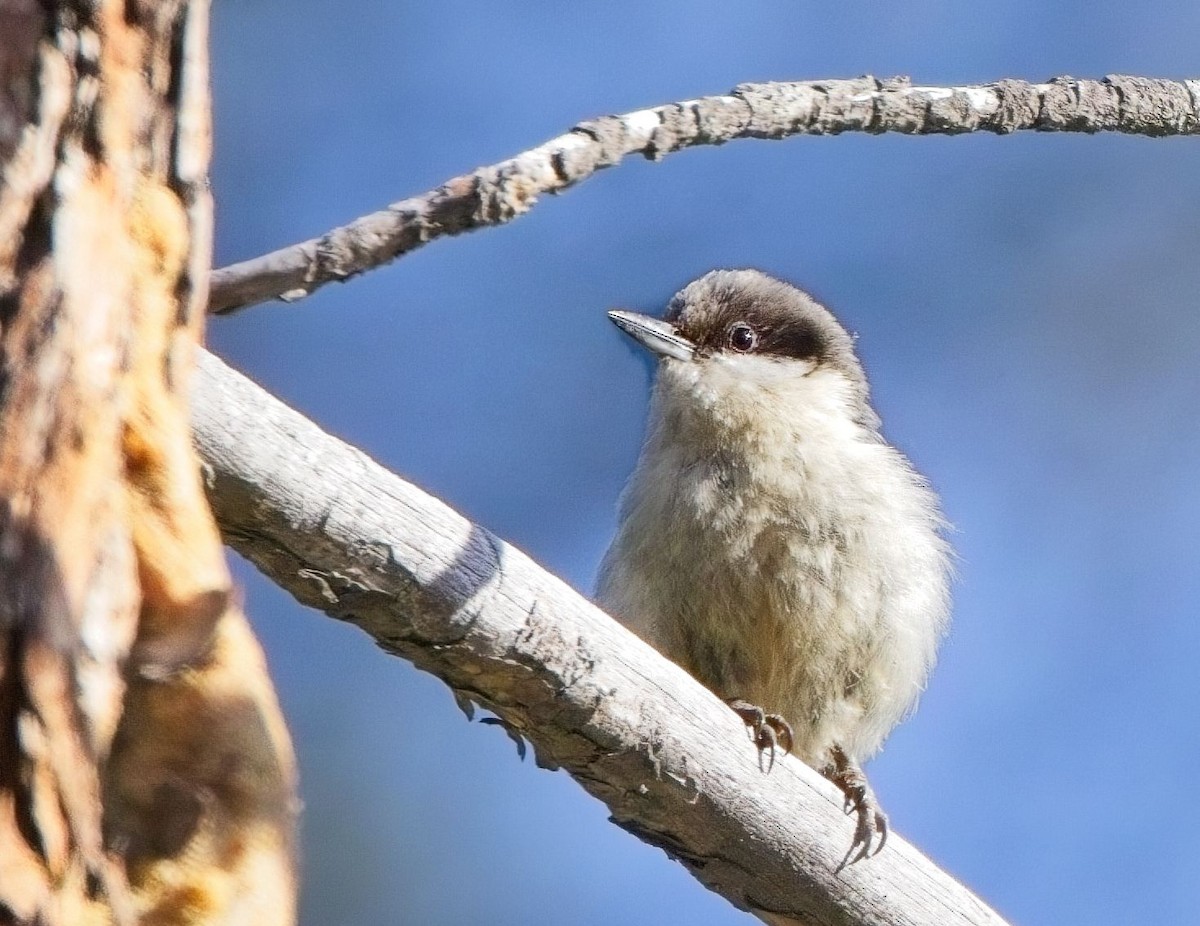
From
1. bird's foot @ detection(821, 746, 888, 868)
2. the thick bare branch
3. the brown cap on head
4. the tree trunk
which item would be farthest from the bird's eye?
the tree trunk

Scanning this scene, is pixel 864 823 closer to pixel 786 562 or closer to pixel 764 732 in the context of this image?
pixel 764 732

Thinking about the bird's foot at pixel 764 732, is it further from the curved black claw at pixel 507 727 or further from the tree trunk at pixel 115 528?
the tree trunk at pixel 115 528

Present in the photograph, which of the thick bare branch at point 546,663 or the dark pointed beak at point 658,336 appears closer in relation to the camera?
the thick bare branch at point 546,663

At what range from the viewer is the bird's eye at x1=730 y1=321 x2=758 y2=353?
414 centimetres

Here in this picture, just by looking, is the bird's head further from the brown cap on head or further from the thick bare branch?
the thick bare branch

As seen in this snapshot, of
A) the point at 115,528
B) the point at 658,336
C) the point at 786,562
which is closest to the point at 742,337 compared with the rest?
the point at 658,336

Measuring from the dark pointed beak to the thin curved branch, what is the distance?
1.48 m

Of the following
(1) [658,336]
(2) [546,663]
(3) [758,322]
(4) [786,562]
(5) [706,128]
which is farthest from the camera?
(3) [758,322]

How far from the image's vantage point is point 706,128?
91.0 inches

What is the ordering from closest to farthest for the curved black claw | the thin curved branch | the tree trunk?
the tree trunk < the thin curved branch < the curved black claw

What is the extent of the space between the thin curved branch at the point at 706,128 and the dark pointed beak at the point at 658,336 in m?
1.48

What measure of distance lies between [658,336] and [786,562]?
863 millimetres

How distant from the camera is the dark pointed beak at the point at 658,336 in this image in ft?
13.3

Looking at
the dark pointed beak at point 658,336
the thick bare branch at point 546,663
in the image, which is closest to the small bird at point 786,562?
the dark pointed beak at point 658,336
